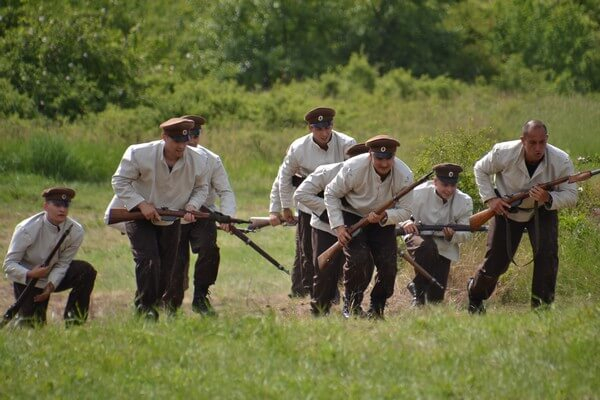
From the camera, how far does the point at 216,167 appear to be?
48.2 feet

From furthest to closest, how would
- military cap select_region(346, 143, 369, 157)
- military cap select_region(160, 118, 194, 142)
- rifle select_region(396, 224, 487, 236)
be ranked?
rifle select_region(396, 224, 487, 236), military cap select_region(346, 143, 369, 157), military cap select_region(160, 118, 194, 142)

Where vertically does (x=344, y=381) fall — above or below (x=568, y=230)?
above

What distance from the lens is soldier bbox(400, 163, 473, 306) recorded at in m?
15.5

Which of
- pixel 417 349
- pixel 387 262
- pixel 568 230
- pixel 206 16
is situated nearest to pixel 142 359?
pixel 417 349

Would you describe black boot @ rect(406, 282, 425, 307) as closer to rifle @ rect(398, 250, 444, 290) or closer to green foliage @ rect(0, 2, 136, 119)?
rifle @ rect(398, 250, 444, 290)

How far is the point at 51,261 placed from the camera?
13984 mm

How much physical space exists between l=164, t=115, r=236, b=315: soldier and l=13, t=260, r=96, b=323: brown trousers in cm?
92

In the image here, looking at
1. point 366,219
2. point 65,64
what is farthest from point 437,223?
point 65,64

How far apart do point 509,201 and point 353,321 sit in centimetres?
210

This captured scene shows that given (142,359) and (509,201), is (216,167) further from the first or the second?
(142,359)

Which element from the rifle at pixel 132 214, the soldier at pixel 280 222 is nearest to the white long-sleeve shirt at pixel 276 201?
the soldier at pixel 280 222

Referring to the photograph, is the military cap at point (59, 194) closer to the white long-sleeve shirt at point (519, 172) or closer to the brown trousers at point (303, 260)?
the brown trousers at point (303, 260)

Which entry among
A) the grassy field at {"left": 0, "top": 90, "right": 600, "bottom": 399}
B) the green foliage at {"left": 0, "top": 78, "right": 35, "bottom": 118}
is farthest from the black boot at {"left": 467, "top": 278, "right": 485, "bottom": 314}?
the green foliage at {"left": 0, "top": 78, "right": 35, "bottom": 118}

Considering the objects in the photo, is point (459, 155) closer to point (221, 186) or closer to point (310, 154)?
point (310, 154)
